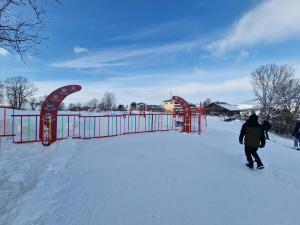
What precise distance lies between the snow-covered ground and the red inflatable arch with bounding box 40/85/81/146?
192 centimetres

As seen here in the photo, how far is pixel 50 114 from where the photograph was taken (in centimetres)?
1069

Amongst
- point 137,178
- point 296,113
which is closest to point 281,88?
point 296,113

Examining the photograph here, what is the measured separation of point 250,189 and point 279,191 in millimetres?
683

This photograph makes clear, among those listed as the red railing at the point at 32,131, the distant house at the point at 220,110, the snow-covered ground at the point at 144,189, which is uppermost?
the distant house at the point at 220,110

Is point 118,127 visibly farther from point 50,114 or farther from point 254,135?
point 254,135

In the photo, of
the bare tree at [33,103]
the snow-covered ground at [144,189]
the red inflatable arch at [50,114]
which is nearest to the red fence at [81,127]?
the red inflatable arch at [50,114]

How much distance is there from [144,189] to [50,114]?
7.01 m

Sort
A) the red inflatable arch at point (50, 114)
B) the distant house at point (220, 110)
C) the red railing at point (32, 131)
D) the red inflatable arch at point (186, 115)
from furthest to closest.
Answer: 1. the distant house at point (220, 110)
2. the red inflatable arch at point (186, 115)
3. the red railing at point (32, 131)
4. the red inflatable arch at point (50, 114)

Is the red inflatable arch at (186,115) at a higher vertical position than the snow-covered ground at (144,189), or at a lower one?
higher

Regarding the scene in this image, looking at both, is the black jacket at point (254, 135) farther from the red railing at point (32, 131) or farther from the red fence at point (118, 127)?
the red railing at point (32, 131)

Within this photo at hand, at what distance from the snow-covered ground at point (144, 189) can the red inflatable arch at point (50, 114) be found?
6.31ft

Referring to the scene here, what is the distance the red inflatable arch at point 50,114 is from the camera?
10.4 m

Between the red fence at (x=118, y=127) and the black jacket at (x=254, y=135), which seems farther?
the red fence at (x=118, y=127)

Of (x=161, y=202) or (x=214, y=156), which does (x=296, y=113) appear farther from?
(x=161, y=202)
